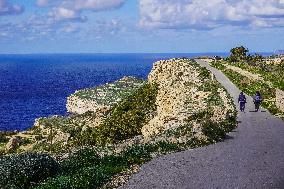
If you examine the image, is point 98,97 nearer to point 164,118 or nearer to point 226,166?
point 164,118

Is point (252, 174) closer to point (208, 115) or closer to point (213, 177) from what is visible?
point (213, 177)

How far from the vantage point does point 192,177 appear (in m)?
20.6

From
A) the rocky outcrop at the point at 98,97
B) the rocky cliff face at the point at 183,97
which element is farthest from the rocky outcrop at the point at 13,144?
the rocky outcrop at the point at 98,97

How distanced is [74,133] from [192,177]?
4749 cm

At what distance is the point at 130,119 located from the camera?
56469 mm

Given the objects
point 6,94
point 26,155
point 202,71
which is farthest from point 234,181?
point 6,94

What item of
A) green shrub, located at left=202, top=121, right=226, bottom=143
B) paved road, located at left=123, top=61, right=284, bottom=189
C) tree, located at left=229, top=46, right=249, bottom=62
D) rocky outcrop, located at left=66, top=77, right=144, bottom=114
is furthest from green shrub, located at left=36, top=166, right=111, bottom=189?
rocky outcrop, located at left=66, top=77, right=144, bottom=114

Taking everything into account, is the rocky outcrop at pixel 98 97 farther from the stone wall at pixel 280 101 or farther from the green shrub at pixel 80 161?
the green shrub at pixel 80 161

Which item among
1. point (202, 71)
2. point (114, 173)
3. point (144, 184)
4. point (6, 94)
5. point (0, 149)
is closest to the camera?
point (144, 184)

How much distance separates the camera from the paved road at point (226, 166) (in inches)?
784

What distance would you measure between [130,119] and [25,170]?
→ 3549 cm

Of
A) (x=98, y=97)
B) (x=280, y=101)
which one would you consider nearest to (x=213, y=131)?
(x=280, y=101)

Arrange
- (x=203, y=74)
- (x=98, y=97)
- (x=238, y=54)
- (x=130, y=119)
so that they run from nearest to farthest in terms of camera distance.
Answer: (x=130, y=119) < (x=203, y=74) < (x=238, y=54) < (x=98, y=97)

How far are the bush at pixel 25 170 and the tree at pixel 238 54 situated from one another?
256 ft
